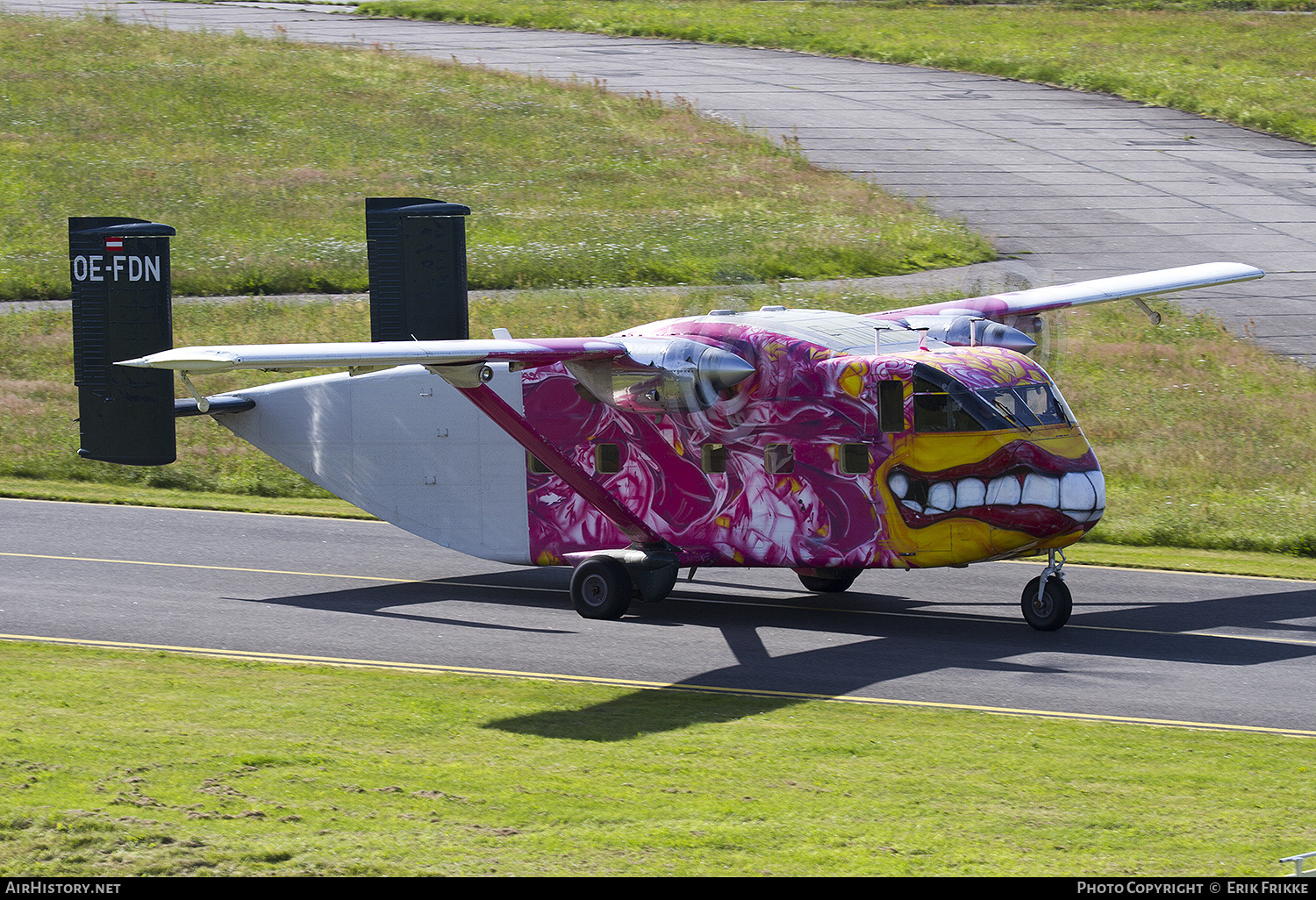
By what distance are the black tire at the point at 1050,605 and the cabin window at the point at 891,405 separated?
284 cm

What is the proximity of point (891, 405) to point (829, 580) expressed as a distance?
157 inches

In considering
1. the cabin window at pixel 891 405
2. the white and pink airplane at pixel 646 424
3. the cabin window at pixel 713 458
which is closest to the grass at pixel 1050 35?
the white and pink airplane at pixel 646 424

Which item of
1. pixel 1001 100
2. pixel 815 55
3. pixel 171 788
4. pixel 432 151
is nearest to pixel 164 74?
pixel 432 151

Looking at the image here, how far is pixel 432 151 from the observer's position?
5462cm

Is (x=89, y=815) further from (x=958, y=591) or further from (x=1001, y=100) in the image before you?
(x=1001, y=100)

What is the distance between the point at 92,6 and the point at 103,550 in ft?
196

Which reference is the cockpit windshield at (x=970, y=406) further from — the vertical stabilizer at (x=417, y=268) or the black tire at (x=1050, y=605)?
the vertical stabilizer at (x=417, y=268)

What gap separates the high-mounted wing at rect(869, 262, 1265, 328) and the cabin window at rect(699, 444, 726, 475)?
336 centimetres

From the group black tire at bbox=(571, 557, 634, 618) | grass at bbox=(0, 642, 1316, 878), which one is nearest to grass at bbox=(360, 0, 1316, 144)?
black tire at bbox=(571, 557, 634, 618)

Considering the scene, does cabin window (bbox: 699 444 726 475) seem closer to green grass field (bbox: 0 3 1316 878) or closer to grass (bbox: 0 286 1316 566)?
grass (bbox: 0 286 1316 566)

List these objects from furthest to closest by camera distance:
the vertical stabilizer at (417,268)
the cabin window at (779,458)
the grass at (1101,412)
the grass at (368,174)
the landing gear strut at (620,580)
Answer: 1. the grass at (368,174)
2. the grass at (1101,412)
3. the vertical stabilizer at (417,268)
4. the landing gear strut at (620,580)
5. the cabin window at (779,458)

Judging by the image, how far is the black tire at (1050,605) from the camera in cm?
1848

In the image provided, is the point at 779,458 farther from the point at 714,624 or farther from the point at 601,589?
the point at 601,589

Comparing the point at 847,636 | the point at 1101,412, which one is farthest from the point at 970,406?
the point at 1101,412
